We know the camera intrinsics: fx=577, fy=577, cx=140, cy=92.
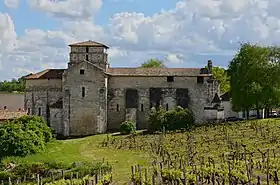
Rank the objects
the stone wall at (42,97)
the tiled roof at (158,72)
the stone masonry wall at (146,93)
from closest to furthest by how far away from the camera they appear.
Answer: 1. the stone wall at (42,97)
2. the stone masonry wall at (146,93)
3. the tiled roof at (158,72)

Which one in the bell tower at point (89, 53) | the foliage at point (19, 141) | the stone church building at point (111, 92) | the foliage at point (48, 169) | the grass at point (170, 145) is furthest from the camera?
the bell tower at point (89, 53)

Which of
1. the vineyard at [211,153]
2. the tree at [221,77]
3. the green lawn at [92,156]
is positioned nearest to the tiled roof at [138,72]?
the vineyard at [211,153]

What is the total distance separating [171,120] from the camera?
214 feet

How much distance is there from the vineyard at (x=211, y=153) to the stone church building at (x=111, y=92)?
810cm

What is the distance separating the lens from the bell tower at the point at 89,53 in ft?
237

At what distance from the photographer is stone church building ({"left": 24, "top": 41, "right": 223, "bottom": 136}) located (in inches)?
2734

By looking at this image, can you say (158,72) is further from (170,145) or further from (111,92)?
(170,145)

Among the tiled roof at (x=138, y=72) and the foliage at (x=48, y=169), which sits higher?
the tiled roof at (x=138, y=72)

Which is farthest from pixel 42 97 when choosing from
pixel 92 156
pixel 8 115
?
pixel 92 156

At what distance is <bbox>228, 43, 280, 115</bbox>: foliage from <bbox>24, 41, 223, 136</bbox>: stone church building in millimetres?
3132

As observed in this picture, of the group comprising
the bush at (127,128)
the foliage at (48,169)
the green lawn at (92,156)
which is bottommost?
the foliage at (48,169)

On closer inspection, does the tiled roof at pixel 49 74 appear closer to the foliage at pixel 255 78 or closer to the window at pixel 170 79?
the window at pixel 170 79

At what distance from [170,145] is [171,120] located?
48.0 ft

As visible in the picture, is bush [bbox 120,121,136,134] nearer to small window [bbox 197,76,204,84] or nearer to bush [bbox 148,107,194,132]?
bush [bbox 148,107,194,132]
